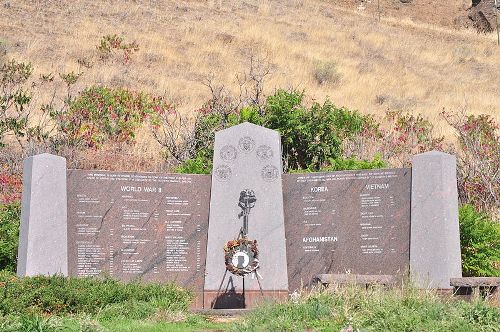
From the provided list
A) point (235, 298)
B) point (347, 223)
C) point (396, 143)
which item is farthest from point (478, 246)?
point (396, 143)

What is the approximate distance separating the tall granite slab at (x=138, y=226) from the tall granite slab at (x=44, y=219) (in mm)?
237

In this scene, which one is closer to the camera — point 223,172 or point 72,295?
point 72,295

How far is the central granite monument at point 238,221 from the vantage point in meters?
13.9

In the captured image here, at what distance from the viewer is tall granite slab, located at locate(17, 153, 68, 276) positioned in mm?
13750

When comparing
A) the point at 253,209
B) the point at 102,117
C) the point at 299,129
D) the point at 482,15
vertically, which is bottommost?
the point at 253,209

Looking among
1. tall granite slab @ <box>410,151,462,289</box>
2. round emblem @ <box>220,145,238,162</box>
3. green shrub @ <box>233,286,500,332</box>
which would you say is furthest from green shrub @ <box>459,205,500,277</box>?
round emblem @ <box>220,145,238,162</box>

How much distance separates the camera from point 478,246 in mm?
15062

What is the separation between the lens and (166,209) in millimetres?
14742

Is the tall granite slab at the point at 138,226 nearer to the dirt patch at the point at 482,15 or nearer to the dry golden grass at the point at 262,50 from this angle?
the dry golden grass at the point at 262,50

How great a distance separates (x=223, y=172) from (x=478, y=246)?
4830mm

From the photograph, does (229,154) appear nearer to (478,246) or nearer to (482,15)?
(478,246)

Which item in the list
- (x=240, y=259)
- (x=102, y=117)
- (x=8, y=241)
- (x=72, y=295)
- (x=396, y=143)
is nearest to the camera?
(x=72, y=295)

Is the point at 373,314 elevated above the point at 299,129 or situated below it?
below

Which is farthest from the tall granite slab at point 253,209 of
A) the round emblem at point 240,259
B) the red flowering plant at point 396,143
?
the red flowering plant at point 396,143
